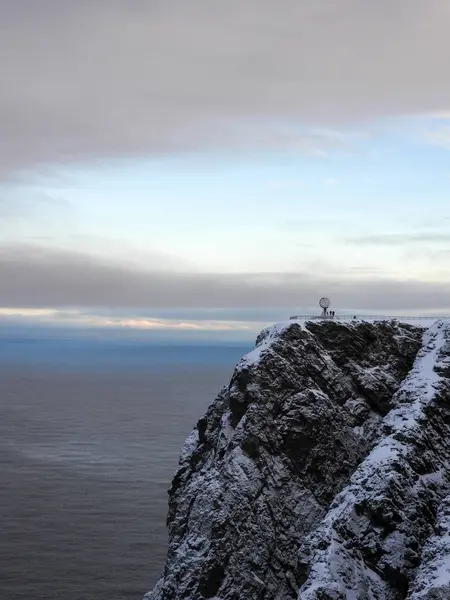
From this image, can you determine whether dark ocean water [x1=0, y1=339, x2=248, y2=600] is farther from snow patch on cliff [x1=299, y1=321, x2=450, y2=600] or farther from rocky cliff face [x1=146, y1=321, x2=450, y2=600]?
snow patch on cliff [x1=299, y1=321, x2=450, y2=600]

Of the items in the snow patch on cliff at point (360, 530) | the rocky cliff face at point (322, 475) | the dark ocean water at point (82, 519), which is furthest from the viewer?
the dark ocean water at point (82, 519)

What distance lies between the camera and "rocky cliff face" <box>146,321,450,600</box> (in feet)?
180

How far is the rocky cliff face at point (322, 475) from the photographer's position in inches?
2158

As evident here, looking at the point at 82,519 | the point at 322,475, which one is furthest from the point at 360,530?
the point at 82,519

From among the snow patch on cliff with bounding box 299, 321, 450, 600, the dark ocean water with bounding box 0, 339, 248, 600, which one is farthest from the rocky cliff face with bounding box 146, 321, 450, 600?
the dark ocean water with bounding box 0, 339, 248, 600

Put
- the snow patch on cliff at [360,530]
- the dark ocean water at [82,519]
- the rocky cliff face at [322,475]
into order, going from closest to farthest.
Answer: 1. the snow patch on cliff at [360,530]
2. the rocky cliff face at [322,475]
3. the dark ocean water at [82,519]

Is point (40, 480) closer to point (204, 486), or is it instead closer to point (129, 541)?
point (129, 541)

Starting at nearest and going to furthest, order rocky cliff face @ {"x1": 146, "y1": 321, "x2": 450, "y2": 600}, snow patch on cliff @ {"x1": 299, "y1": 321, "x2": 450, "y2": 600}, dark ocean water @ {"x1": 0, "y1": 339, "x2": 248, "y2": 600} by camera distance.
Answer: snow patch on cliff @ {"x1": 299, "y1": 321, "x2": 450, "y2": 600}, rocky cliff face @ {"x1": 146, "y1": 321, "x2": 450, "y2": 600}, dark ocean water @ {"x1": 0, "y1": 339, "x2": 248, "y2": 600}

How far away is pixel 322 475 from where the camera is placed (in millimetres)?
65875

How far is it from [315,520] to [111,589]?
38373 mm

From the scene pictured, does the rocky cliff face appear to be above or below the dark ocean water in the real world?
above

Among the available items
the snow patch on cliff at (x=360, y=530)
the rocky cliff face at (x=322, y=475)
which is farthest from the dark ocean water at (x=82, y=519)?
the snow patch on cliff at (x=360, y=530)

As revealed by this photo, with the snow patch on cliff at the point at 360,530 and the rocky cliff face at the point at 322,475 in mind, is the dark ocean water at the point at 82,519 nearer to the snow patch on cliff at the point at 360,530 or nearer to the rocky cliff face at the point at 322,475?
the rocky cliff face at the point at 322,475

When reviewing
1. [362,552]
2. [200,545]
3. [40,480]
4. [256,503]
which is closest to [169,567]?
[200,545]
